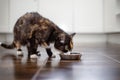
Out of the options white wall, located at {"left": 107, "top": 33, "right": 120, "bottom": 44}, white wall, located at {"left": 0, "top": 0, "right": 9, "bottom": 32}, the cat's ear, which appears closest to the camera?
the cat's ear

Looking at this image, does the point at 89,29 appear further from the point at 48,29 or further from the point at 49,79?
the point at 49,79

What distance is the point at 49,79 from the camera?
39.5 inches

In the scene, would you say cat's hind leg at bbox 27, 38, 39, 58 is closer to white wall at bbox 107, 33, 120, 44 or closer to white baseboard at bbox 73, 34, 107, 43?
white wall at bbox 107, 33, 120, 44

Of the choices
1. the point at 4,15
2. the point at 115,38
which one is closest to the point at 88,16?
the point at 115,38

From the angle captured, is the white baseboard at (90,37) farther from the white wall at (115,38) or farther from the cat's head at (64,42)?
the cat's head at (64,42)

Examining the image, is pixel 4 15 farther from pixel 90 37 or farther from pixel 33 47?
pixel 33 47

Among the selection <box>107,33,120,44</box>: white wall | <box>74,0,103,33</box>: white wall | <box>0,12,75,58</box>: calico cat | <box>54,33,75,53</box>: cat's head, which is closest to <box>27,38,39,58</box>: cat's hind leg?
<box>0,12,75,58</box>: calico cat

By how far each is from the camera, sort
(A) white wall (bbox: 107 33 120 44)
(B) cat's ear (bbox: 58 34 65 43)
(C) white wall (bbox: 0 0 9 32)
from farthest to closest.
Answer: (C) white wall (bbox: 0 0 9 32), (A) white wall (bbox: 107 33 120 44), (B) cat's ear (bbox: 58 34 65 43)

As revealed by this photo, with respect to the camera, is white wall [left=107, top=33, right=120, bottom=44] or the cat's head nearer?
the cat's head

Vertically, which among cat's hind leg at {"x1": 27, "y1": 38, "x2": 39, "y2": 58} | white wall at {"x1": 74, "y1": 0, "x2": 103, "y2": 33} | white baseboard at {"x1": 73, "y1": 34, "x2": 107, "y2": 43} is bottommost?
white baseboard at {"x1": 73, "y1": 34, "x2": 107, "y2": 43}

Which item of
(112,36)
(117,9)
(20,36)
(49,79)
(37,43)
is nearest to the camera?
(49,79)

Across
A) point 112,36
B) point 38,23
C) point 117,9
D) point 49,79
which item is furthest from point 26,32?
point 112,36

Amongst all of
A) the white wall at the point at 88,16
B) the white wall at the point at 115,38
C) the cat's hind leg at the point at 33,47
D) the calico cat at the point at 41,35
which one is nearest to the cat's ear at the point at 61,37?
the calico cat at the point at 41,35

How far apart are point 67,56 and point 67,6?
367 cm
